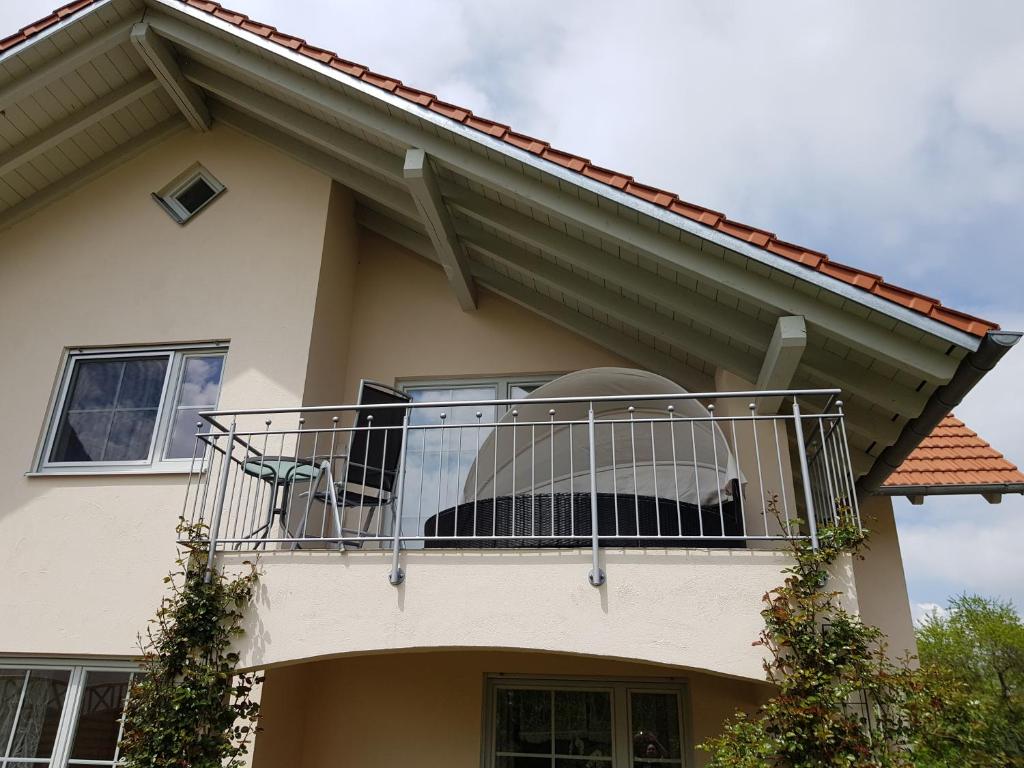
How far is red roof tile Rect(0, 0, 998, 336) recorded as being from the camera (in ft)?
15.8

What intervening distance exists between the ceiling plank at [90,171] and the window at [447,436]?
3702 mm

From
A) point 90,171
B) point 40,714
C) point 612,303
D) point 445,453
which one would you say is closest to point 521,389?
point 445,453

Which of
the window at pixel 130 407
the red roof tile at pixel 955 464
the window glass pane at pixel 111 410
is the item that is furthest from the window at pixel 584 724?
the window glass pane at pixel 111 410

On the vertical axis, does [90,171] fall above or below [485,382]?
above

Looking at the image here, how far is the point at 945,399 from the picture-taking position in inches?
202

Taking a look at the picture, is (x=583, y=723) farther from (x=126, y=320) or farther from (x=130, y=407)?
(x=126, y=320)

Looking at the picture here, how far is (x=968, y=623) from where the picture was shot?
68.8 ft

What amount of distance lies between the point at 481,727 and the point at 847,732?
10.8 ft

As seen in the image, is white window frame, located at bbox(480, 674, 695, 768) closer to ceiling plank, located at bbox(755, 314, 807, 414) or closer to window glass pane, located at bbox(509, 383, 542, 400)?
ceiling plank, located at bbox(755, 314, 807, 414)

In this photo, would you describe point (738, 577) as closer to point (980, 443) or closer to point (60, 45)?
point (980, 443)

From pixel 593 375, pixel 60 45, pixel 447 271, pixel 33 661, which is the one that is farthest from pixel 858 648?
pixel 60 45

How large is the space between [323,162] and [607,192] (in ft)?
11.9

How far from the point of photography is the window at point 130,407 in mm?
7043

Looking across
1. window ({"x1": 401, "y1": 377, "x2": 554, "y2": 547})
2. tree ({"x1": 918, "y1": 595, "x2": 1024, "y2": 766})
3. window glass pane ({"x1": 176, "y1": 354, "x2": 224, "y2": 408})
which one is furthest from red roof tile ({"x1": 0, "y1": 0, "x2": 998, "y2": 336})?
tree ({"x1": 918, "y1": 595, "x2": 1024, "y2": 766})
